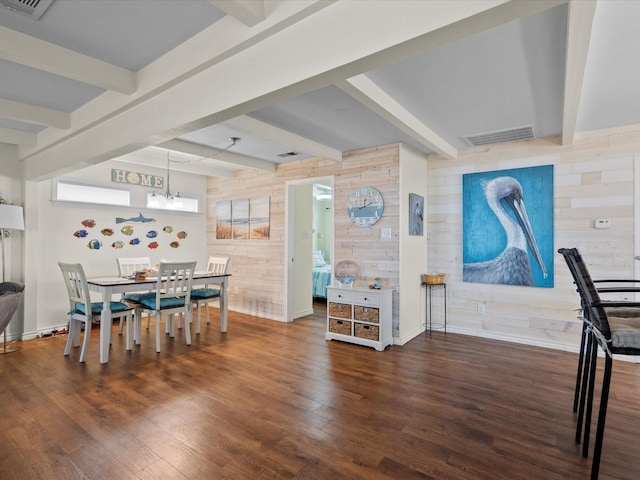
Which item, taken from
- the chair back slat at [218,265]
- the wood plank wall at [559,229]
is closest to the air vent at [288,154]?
the chair back slat at [218,265]

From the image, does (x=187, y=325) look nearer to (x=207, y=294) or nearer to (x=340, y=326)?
(x=207, y=294)

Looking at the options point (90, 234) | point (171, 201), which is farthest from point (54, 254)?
point (171, 201)

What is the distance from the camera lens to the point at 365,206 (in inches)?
175

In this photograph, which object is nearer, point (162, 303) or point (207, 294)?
point (162, 303)

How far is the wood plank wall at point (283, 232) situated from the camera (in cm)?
427

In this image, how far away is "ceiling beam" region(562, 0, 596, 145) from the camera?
5.38 ft

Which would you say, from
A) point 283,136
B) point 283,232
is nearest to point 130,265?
point 283,232

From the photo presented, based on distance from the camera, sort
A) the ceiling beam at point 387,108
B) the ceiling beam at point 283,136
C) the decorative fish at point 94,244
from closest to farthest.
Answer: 1. the ceiling beam at point 387,108
2. the ceiling beam at point 283,136
3. the decorative fish at point 94,244

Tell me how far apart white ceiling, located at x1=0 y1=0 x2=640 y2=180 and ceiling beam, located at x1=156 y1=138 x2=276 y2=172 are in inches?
27.9

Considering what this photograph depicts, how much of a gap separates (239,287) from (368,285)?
2.66 meters

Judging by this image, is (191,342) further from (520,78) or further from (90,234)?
(520,78)

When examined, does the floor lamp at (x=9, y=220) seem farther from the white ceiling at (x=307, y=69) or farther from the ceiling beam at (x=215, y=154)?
the ceiling beam at (x=215, y=154)

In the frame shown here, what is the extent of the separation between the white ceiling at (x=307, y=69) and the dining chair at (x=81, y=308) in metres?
1.14

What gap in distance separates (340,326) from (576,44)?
340 cm
